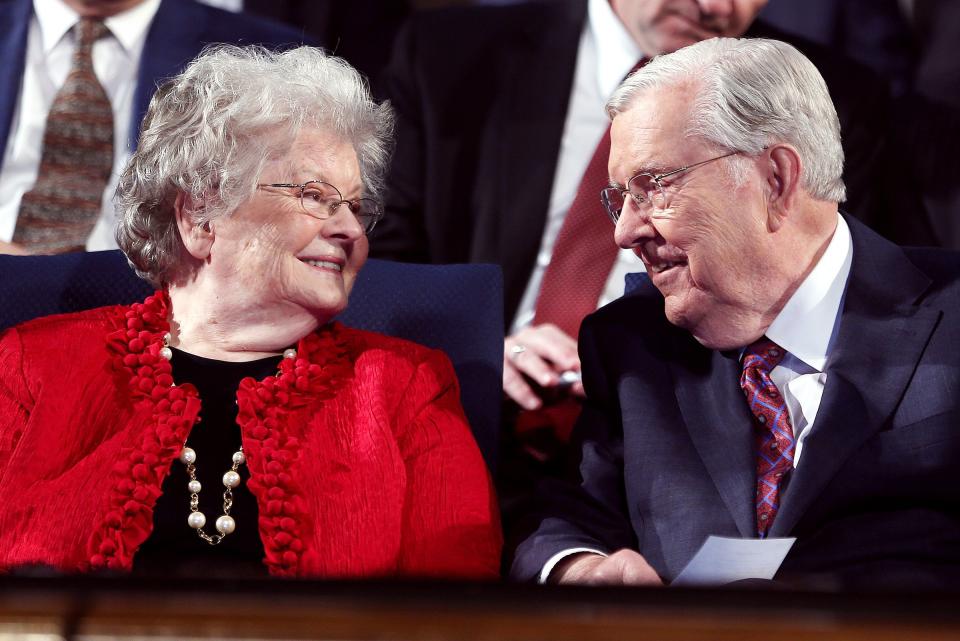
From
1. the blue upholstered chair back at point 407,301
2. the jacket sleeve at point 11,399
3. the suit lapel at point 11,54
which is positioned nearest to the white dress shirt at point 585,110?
the blue upholstered chair back at point 407,301

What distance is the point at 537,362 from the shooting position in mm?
2023

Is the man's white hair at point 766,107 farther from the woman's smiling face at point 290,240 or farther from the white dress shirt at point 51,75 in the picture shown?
the white dress shirt at point 51,75

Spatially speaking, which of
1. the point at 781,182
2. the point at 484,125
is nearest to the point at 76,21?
the point at 484,125

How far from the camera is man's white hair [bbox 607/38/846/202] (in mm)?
1609

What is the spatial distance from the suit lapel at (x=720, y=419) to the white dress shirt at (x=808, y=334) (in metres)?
0.06

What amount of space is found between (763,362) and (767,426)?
8cm

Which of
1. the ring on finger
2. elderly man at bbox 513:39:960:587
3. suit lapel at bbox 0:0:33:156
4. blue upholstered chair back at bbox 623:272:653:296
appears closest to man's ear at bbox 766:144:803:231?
elderly man at bbox 513:39:960:587

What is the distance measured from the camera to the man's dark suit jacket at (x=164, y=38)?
238cm

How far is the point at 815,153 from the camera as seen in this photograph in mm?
1616

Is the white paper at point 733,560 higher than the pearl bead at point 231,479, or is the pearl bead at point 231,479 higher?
the white paper at point 733,560

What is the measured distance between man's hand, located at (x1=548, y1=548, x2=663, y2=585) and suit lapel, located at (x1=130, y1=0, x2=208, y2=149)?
4.02ft

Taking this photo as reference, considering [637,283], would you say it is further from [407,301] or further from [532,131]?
[532,131]

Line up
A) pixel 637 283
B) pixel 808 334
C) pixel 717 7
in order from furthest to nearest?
pixel 717 7 < pixel 637 283 < pixel 808 334

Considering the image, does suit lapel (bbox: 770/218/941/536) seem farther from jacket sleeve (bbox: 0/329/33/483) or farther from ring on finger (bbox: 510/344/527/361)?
jacket sleeve (bbox: 0/329/33/483)
